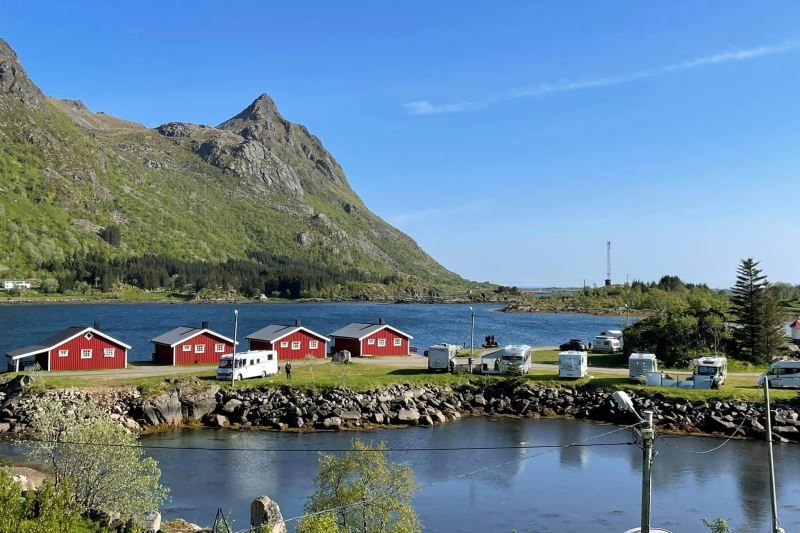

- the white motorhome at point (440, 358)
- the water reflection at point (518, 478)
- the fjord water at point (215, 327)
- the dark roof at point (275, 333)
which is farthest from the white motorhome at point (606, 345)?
the dark roof at point (275, 333)

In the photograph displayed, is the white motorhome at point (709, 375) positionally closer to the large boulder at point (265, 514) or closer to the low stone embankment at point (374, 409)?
the low stone embankment at point (374, 409)

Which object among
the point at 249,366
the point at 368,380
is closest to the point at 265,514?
the point at 368,380

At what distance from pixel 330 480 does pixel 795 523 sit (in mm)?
21567

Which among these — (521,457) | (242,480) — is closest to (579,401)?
(521,457)

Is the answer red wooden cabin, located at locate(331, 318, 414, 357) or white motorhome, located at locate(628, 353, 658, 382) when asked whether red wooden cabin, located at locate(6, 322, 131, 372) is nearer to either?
red wooden cabin, located at locate(331, 318, 414, 357)

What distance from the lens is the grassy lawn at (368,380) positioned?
46.1m

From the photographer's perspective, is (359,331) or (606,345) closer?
(359,331)

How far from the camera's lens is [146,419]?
4341cm

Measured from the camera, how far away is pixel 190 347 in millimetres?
58969

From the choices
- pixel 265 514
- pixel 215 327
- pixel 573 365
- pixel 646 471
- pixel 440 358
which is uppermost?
pixel 646 471

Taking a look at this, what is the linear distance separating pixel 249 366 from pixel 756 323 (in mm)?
48131

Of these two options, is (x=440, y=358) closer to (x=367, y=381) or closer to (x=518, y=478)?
(x=367, y=381)

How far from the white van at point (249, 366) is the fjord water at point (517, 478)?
7.14m

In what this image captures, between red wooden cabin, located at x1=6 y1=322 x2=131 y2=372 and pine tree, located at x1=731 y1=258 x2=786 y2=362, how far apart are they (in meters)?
57.6
